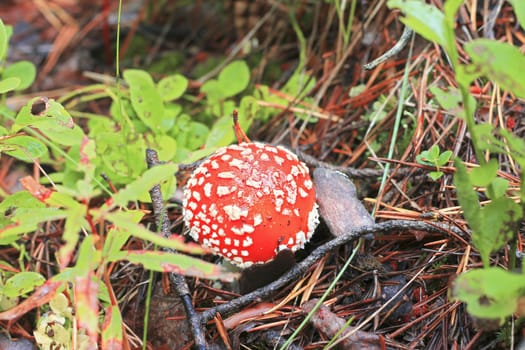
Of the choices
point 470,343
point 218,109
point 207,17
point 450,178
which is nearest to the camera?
point 470,343

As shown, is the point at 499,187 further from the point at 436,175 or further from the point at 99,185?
the point at 99,185

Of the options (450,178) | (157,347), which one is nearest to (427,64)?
(450,178)

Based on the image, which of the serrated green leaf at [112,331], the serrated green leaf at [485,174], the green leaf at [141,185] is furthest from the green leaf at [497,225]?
the serrated green leaf at [112,331]

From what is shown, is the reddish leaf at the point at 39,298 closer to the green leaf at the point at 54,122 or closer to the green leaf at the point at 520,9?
the green leaf at the point at 54,122

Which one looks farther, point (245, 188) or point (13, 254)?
point (13, 254)

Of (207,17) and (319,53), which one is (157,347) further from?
(207,17)

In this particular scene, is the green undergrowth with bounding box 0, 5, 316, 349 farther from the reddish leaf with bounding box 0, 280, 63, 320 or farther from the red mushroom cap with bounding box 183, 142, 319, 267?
the red mushroom cap with bounding box 183, 142, 319, 267

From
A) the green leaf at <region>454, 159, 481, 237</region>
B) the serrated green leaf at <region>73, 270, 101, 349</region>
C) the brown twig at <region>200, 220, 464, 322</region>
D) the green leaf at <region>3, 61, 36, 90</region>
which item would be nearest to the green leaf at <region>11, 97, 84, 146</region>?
the serrated green leaf at <region>73, 270, 101, 349</region>
